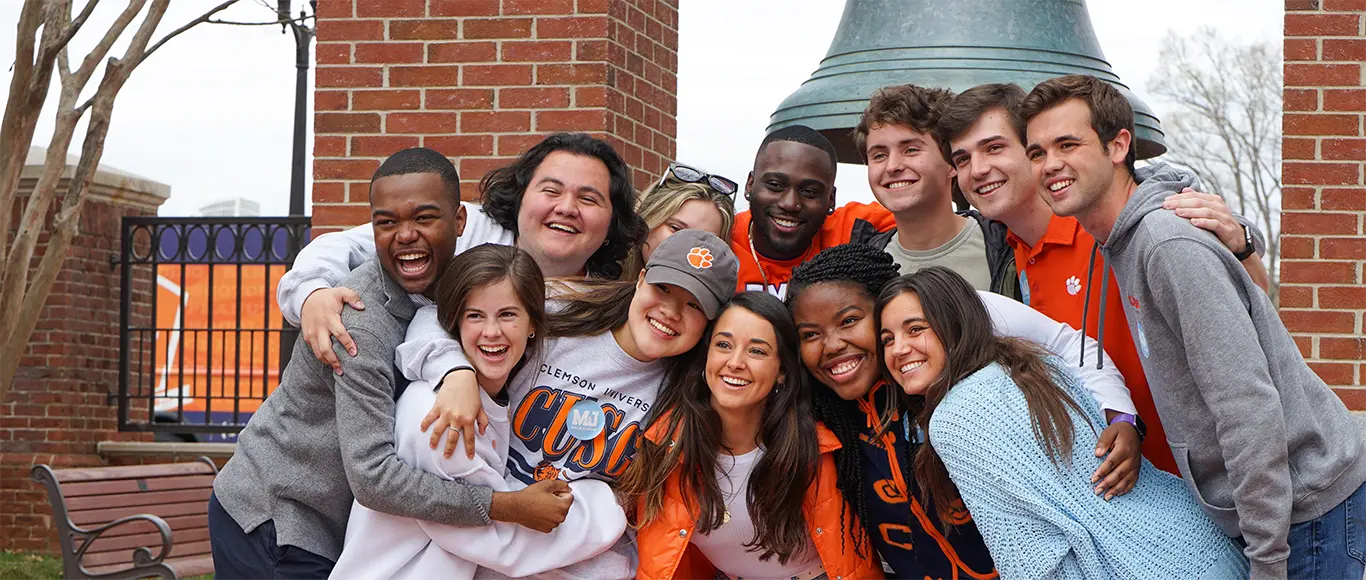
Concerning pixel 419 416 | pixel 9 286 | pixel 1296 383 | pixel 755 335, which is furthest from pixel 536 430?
pixel 9 286

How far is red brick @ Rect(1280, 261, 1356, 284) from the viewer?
469 cm

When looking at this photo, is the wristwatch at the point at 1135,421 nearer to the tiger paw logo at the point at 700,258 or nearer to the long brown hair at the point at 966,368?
the long brown hair at the point at 966,368

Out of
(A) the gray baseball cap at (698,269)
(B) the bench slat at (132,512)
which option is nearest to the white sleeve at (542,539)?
(A) the gray baseball cap at (698,269)

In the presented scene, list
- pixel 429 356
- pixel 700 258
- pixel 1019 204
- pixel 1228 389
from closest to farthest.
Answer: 1. pixel 1228 389
2. pixel 429 356
3. pixel 700 258
4. pixel 1019 204

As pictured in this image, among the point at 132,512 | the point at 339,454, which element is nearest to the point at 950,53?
the point at 339,454

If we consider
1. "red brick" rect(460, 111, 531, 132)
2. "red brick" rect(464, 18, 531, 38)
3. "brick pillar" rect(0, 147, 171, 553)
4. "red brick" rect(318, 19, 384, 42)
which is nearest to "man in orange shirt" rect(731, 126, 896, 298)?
"red brick" rect(460, 111, 531, 132)

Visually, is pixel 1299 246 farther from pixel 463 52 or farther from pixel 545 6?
pixel 463 52

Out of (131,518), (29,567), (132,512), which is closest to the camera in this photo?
(131,518)

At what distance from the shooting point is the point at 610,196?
12.1ft

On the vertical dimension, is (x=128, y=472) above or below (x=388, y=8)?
below

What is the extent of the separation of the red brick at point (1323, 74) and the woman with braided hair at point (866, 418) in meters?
2.30

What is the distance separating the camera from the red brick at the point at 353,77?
4.82 metres

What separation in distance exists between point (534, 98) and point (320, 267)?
61.2 inches

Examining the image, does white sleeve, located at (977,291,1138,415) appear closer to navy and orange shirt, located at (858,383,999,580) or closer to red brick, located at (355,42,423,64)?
navy and orange shirt, located at (858,383,999,580)
